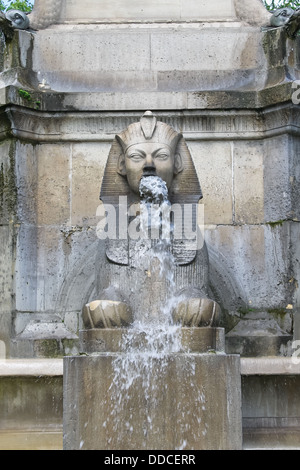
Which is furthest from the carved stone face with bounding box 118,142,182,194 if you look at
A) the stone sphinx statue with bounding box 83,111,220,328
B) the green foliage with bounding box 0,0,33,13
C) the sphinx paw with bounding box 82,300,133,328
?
the green foliage with bounding box 0,0,33,13

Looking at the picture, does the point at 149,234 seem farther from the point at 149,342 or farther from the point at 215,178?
the point at 215,178

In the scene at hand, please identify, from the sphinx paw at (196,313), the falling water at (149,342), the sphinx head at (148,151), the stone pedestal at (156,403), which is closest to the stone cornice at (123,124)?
the sphinx head at (148,151)

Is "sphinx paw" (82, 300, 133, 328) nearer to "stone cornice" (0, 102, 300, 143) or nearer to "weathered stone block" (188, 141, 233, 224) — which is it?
"weathered stone block" (188, 141, 233, 224)

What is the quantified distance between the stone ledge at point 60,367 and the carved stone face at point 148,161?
5.71 feet

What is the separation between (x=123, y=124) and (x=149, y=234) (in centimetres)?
219

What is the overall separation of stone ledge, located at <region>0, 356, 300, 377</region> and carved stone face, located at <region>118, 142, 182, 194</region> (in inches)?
→ 68.6

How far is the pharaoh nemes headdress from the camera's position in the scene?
28.5ft

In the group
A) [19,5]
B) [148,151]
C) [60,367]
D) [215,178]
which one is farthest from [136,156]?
[19,5]

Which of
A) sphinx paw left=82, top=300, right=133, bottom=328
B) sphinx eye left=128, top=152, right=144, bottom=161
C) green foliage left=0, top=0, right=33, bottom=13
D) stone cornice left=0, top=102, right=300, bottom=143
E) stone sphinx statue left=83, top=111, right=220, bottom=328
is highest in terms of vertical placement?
green foliage left=0, top=0, right=33, bottom=13

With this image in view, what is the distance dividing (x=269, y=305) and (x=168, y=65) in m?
2.86

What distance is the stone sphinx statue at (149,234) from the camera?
8.13 meters

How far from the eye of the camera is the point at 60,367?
832 cm

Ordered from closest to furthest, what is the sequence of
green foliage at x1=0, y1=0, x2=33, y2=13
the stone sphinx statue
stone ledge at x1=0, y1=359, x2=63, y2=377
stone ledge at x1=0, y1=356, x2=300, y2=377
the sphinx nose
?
1. the stone sphinx statue
2. stone ledge at x1=0, y1=356, x2=300, y2=377
3. stone ledge at x1=0, y1=359, x2=63, y2=377
4. the sphinx nose
5. green foliage at x1=0, y1=0, x2=33, y2=13

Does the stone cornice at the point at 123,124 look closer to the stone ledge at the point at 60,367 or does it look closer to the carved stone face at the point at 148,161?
the carved stone face at the point at 148,161
